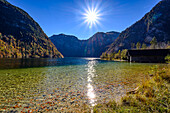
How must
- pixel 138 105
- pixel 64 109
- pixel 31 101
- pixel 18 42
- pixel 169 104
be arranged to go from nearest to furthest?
pixel 169 104 < pixel 138 105 < pixel 64 109 < pixel 31 101 < pixel 18 42

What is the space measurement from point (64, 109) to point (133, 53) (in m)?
68.6

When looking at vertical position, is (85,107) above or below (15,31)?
below

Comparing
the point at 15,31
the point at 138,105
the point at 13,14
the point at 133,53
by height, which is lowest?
the point at 138,105

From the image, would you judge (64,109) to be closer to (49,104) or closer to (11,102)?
(49,104)

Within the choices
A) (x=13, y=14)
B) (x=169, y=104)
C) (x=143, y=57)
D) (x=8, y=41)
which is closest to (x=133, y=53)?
(x=143, y=57)

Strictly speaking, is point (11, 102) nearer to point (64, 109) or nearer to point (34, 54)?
point (64, 109)

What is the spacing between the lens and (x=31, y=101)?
7.84m

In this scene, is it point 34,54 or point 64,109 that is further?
point 34,54

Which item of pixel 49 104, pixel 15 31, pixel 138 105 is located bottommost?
pixel 49 104

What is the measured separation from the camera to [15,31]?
580 feet

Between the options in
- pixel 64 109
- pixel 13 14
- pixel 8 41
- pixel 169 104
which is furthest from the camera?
pixel 13 14

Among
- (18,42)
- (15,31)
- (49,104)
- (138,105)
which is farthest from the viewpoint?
(15,31)

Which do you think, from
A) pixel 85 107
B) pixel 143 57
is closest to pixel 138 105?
pixel 85 107

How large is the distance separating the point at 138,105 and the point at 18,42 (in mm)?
200664
